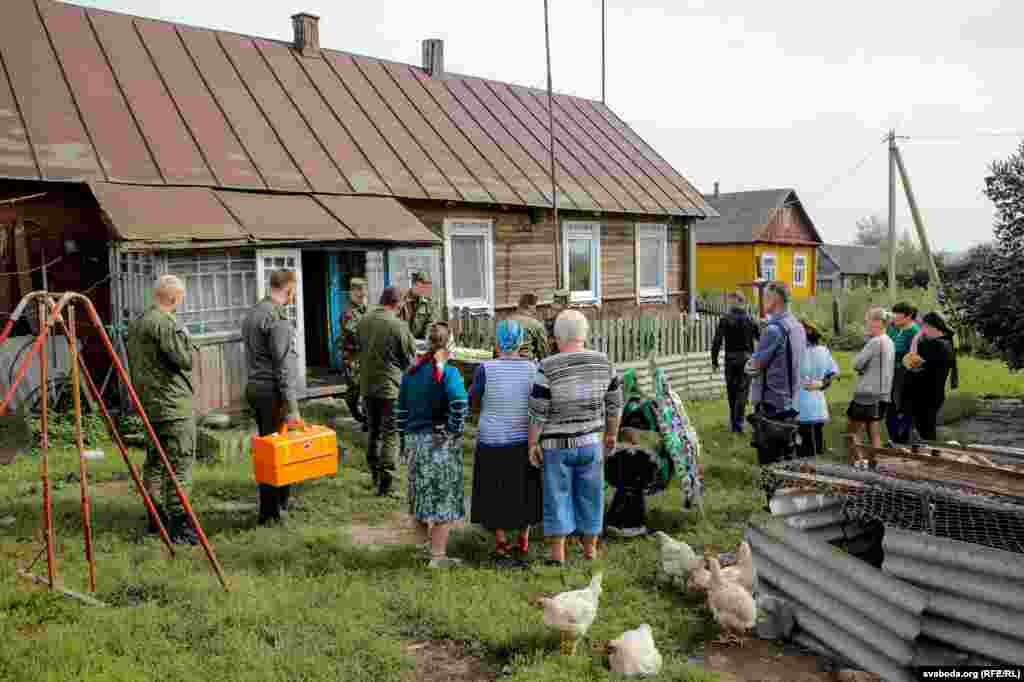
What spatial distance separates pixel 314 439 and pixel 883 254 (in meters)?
60.7

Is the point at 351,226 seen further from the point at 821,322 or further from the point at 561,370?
the point at 821,322

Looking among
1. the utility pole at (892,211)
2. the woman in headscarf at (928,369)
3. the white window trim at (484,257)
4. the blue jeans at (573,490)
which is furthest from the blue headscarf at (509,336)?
the utility pole at (892,211)

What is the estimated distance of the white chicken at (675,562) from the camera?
494cm

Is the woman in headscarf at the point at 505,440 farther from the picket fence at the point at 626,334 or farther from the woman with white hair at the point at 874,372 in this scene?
the picket fence at the point at 626,334

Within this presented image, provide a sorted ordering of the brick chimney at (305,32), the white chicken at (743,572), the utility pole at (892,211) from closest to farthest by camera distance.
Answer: the white chicken at (743,572)
the brick chimney at (305,32)
the utility pole at (892,211)

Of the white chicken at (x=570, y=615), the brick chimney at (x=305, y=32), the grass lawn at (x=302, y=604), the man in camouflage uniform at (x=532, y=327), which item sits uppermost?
the brick chimney at (x=305, y=32)

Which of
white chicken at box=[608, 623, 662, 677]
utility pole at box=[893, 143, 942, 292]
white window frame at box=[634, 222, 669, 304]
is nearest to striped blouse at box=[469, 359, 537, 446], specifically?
white chicken at box=[608, 623, 662, 677]

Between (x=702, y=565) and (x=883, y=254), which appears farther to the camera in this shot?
(x=883, y=254)

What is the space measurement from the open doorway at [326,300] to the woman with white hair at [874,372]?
738cm

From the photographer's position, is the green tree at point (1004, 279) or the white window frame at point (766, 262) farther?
the white window frame at point (766, 262)

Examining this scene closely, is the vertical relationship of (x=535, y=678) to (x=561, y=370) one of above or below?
below

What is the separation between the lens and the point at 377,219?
11.8 meters

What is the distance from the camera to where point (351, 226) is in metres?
11.3

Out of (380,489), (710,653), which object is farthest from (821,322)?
(710,653)
